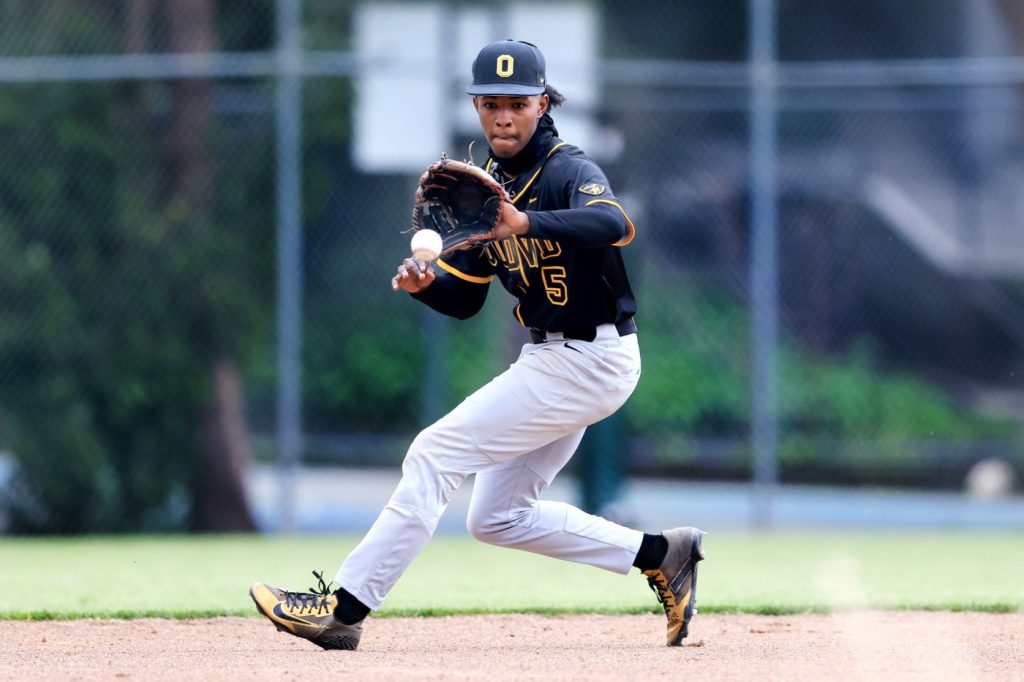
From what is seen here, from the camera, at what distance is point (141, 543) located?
1012cm

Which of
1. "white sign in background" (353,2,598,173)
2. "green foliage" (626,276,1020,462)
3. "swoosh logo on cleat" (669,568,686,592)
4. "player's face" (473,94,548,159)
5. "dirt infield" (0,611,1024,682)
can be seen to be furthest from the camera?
"green foliage" (626,276,1020,462)

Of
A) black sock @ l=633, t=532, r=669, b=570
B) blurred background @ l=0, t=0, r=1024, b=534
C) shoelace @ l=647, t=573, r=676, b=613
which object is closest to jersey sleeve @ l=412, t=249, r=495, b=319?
black sock @ l=633, t=532, r=669, b=570

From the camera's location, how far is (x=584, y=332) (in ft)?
16.4

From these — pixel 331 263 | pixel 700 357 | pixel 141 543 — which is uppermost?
pixel 331 263

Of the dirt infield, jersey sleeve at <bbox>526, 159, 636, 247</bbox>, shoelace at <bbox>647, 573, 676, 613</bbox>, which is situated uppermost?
jersey sleeve at <bbox>526, 159, 636, 247</bbox>

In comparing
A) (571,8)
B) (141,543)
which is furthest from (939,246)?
(141,543)

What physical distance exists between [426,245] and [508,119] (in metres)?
0.63

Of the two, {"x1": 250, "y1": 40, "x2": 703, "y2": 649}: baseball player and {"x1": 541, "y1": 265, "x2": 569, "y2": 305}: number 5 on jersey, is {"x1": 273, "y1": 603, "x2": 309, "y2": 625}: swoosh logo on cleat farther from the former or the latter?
{"x1": 541, "y1": 265, "x2": 569, "y2": 305}: number 5 on jersey

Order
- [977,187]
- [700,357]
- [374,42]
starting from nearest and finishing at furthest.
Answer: [374,42] < [700,357] < [977,187]

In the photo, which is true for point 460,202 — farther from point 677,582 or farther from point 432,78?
point 432,78

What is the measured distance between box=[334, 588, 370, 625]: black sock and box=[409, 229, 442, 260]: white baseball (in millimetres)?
1070

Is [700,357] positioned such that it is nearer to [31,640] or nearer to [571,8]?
[571,8]

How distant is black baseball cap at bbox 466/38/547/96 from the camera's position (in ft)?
16.1

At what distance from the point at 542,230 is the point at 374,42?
755 cm
